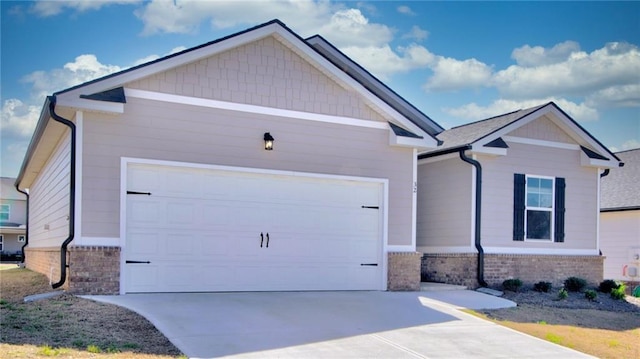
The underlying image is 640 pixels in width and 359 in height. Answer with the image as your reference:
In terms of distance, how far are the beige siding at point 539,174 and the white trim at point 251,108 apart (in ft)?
12.2

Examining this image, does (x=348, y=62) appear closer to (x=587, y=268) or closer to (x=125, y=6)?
(x=125, y=6)

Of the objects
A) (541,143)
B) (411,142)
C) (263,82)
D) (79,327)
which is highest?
(263,82)

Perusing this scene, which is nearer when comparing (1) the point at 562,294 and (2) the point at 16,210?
(1) the point at 562,294

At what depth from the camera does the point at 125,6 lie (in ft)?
46.5

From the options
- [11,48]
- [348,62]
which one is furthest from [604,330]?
[11,48]

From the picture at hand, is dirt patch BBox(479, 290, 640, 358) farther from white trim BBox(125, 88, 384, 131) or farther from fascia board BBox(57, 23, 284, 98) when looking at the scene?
fascia board BBox(57, 23, 284, 98)

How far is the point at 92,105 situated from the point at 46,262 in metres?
6.36

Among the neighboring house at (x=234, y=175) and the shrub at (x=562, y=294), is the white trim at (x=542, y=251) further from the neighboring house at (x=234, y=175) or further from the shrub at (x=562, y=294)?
the neighboring house at (x=234, y=175)

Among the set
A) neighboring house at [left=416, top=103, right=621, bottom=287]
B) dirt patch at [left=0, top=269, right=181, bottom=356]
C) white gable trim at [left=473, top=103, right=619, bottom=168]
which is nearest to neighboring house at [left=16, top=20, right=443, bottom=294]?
dirt patch at [left=0, top=269, right=181, bottom=356]

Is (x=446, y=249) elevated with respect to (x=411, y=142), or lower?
lower

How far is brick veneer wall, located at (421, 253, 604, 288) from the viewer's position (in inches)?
606

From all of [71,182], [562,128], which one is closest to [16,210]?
[71,182]

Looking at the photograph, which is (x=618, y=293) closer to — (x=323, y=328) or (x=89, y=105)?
(x=323, y=328)

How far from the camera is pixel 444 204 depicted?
53.7 ft
